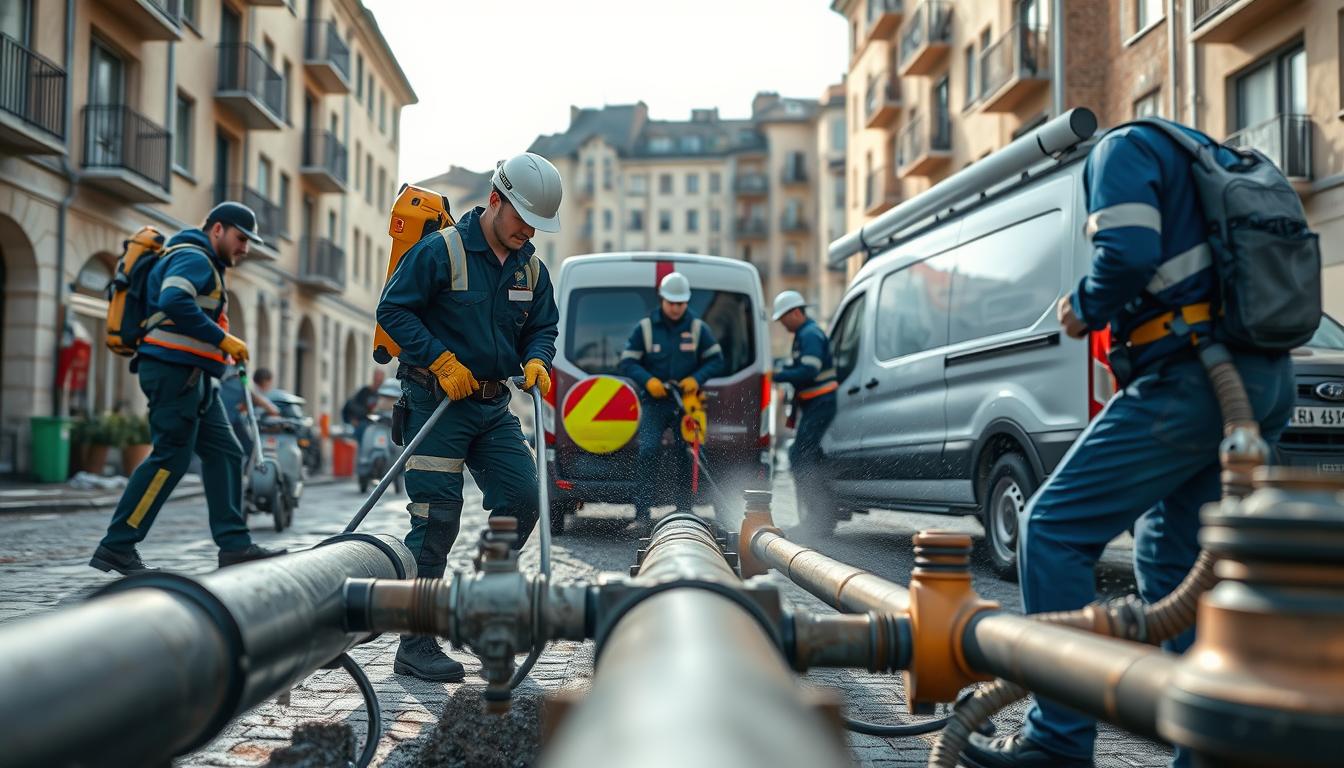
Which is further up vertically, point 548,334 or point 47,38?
point 47,38

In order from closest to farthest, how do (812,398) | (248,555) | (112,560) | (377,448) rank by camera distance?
(248,555)
(112,560)
(812,398)
(377,448)

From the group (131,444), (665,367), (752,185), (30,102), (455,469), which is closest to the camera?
(455,469)

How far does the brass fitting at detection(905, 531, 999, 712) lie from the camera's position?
2.20m

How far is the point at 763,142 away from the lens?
279 ft

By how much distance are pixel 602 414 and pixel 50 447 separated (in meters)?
12.9

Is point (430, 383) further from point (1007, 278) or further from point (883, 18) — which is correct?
point (883, 18)

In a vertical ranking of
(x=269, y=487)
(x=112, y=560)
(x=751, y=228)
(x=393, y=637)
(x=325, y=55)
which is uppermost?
(x=751, y=228)

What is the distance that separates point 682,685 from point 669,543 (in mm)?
1623

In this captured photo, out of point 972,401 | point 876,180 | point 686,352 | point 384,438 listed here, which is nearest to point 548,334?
point 972,401

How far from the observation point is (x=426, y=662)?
174 inches

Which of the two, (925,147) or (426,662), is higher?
(925,147)

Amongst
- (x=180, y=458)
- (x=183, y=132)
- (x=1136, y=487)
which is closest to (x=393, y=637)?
(x=180, y=458)

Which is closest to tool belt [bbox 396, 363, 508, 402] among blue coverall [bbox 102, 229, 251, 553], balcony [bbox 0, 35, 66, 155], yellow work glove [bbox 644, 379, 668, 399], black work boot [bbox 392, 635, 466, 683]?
black work boot [bbox 392, 635, 466, 683]

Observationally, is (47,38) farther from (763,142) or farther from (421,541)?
(763,142)
